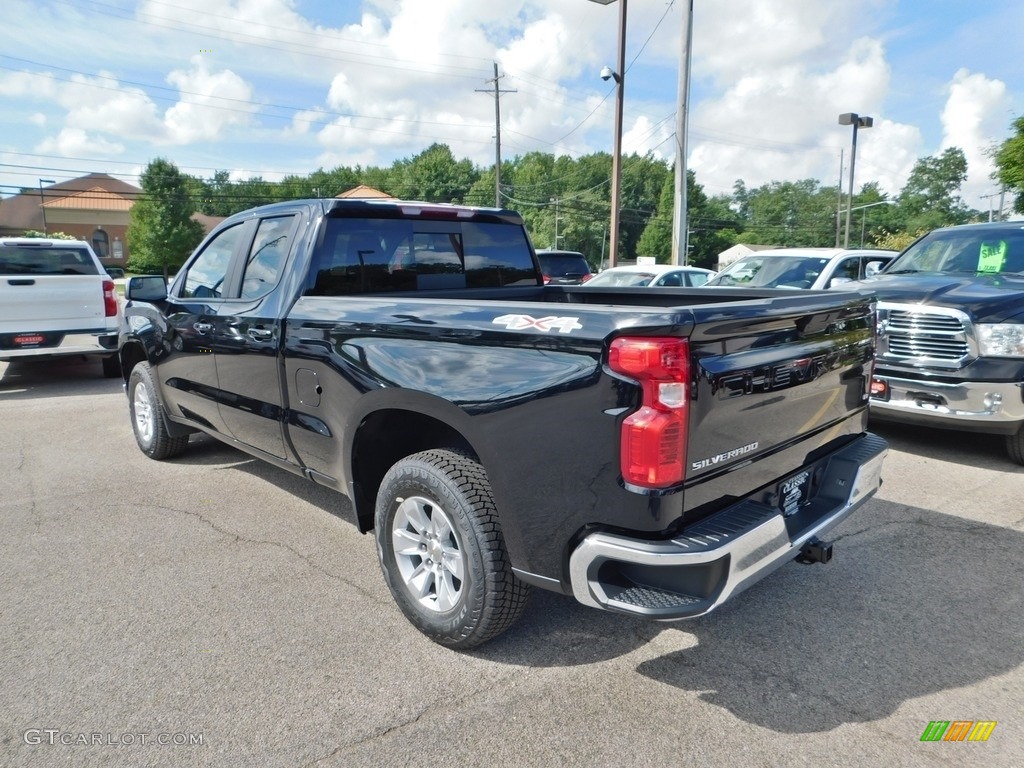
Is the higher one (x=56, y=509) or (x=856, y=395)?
(x=856, y=395)

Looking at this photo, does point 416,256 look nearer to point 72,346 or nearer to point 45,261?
point 72,346

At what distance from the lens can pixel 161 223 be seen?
195 ft

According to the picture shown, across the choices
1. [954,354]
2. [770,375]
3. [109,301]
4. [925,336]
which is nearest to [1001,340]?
[954,354]

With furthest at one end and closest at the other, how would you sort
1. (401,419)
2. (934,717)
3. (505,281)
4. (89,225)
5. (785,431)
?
(89,225) < (505,281) < (401,419) < (785,431) < (934,717)

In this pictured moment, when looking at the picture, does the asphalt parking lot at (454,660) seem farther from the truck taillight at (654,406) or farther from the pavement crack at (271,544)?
the truck taillight at (654,406)

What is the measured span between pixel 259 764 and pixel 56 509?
10.6ft

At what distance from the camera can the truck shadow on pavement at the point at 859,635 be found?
267cm

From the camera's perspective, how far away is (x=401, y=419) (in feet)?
10.7

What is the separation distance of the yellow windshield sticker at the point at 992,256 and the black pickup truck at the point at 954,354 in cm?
21

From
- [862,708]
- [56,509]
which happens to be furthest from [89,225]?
[862,708]

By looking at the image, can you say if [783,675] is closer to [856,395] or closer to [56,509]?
[856,395]

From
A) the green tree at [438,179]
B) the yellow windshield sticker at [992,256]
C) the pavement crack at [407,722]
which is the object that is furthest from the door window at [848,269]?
the green tree at [438,179]

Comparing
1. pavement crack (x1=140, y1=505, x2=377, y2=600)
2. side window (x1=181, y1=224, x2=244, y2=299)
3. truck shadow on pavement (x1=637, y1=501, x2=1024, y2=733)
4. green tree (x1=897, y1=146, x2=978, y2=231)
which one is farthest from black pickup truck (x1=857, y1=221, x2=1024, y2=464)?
green tree (x1=897, y1=146, x2=978, y2=231)

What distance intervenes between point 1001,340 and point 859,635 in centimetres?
328
